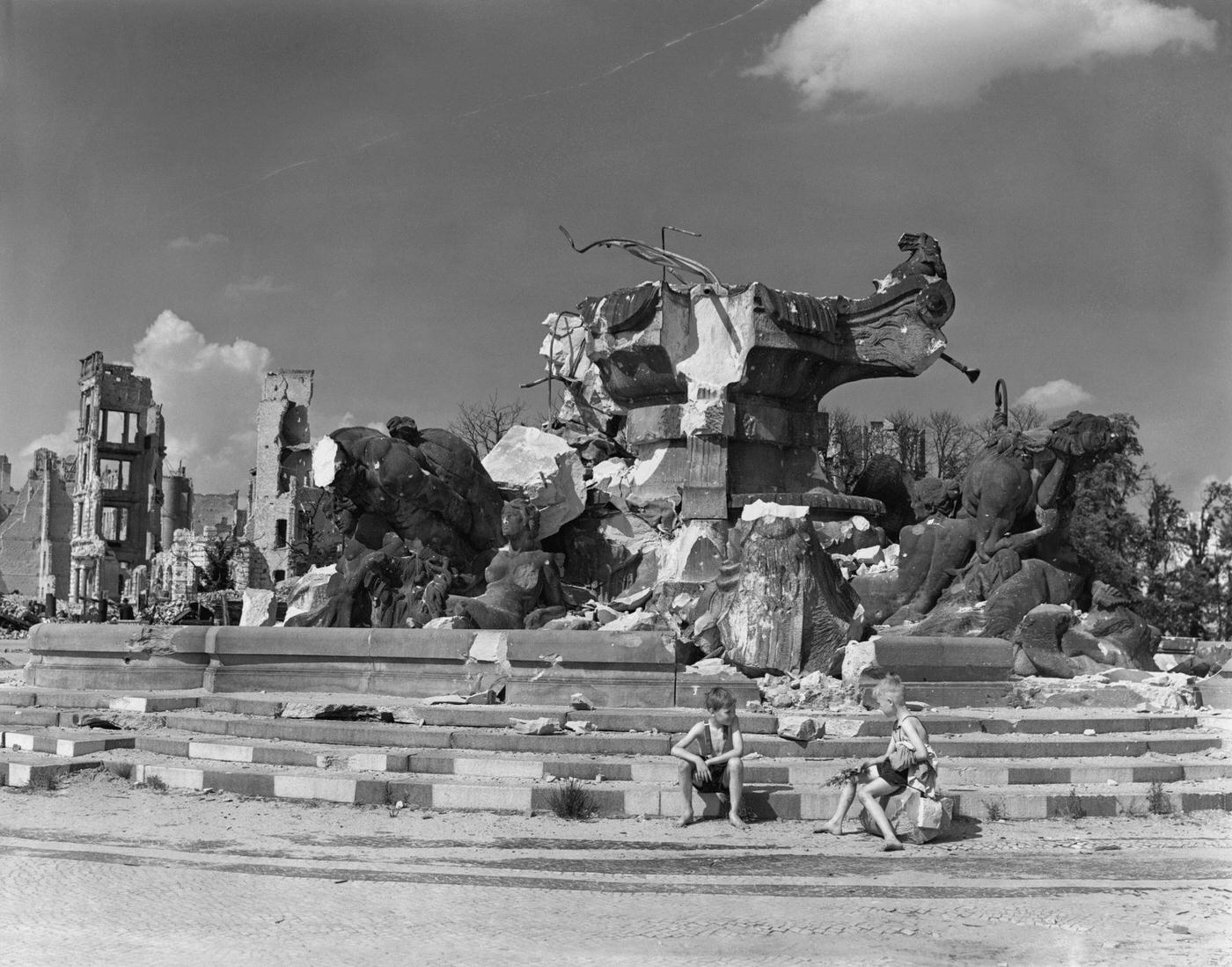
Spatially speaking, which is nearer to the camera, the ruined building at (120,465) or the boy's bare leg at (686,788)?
the boy's bare leg at (686,788)

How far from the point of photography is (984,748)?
9.29 metres

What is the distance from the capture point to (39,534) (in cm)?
6588

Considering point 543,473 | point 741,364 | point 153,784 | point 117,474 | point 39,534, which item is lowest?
point 153,784

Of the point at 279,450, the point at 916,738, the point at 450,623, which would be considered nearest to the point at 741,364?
the point at 450,623

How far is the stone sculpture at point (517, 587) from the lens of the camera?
12.8 meters

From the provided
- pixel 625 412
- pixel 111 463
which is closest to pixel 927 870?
Answer: pixel 625 412

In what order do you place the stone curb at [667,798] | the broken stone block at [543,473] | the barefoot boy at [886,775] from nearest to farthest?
1. the barefoot boy at [886,775]
2. the stone curb at [667,798]
3. the broken stone block at [543,473]

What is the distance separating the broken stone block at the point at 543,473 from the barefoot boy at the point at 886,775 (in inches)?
309

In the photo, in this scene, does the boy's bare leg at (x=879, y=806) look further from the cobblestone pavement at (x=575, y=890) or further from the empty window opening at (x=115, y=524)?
the empty window opening at (x=115, y=524)

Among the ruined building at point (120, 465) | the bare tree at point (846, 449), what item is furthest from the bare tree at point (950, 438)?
the ruined building at point (120, 465)

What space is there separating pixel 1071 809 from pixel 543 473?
931 centimetres

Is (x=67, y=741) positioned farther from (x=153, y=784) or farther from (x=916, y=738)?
(x=916, y=738)

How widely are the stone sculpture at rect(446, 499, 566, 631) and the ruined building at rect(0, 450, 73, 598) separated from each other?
56.5 metres

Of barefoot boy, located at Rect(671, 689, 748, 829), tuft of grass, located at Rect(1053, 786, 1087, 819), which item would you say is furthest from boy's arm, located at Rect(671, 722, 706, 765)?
tuft of grass, located at Rect(1053, 786, 1087, 819)
